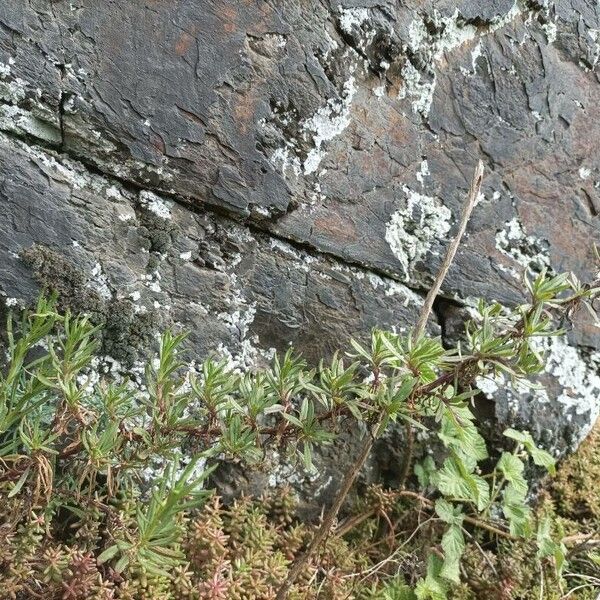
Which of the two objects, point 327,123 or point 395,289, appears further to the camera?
point 395,289

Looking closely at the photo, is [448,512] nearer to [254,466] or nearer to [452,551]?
[452,551]

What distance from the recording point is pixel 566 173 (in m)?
2.39

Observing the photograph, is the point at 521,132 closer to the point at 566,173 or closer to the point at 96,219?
the point at 566,173

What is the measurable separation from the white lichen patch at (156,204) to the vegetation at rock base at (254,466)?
35 cm

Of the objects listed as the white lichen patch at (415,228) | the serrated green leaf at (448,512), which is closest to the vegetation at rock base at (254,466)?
the serrated green leaf at (448,512)

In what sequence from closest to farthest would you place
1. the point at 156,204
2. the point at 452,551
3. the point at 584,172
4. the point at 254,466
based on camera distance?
1. the point at 254,466
2. the point at 156,204
3. the point at 452,551
4. the point at 584,172

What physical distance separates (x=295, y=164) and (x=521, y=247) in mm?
852

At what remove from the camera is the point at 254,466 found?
1771mm

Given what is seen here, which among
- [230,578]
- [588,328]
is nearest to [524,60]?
[588,328]

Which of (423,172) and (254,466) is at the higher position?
(423,172)

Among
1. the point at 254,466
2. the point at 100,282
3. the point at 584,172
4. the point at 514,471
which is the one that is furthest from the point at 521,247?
the point at 100,282

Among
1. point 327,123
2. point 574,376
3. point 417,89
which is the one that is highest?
point 417,89

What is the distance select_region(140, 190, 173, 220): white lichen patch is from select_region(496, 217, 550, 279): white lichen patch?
109 cm

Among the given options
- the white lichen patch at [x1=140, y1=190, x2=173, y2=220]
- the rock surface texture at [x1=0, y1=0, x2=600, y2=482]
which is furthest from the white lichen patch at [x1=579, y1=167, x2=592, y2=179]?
the white lichen patch at [x1=140, y1=190, x2=173, y2=220]
